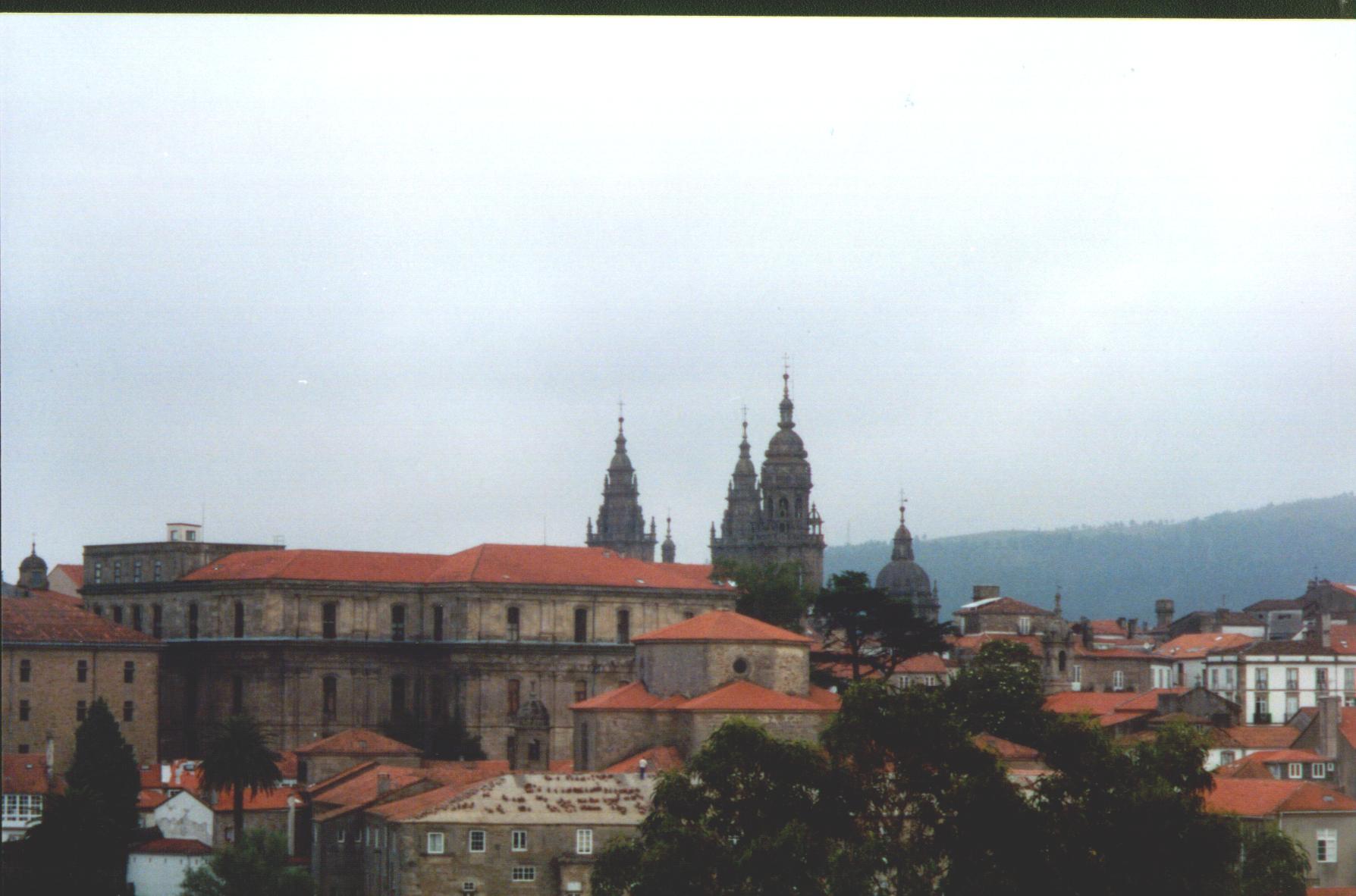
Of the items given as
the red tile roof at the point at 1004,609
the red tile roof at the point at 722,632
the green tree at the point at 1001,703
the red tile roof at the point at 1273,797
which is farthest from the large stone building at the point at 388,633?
the green tree at the point at 1001,703

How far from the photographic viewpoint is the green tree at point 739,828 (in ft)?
117

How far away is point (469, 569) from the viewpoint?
87.8 meters

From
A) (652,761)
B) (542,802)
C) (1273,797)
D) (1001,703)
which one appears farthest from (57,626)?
(1001,703)

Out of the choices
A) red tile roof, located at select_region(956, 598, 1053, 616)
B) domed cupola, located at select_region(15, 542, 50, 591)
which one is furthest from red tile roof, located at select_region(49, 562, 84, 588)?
red tile roof, located at select_region(956, 598, 1053, 616)

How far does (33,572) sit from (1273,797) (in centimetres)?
6812

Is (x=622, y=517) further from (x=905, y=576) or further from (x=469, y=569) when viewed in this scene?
(x=469, y=569)

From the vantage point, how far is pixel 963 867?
35312mm

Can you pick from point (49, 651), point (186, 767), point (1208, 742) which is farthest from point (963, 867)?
point (49, 651)

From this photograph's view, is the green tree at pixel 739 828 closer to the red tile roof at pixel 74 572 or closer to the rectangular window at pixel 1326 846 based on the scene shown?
the rectangular window at pixel 1326 846

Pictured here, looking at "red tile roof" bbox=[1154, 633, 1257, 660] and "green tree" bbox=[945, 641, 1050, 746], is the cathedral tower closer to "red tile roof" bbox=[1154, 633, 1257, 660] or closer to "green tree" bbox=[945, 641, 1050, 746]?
"red tile roof" bbox=[1154, 633, 1257, 660]

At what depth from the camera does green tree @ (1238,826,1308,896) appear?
144 ft

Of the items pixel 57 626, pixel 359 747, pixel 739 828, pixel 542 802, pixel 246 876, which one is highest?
pixel 57 626

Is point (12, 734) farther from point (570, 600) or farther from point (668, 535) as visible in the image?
point (668, 535)

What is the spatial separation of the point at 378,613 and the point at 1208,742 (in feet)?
170
